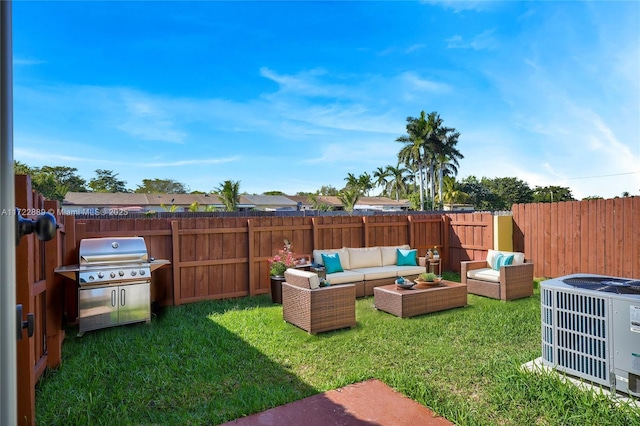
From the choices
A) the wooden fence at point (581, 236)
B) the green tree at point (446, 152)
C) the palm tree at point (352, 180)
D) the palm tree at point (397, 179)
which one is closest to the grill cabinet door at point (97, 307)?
the wooden fence at point (581, 236)

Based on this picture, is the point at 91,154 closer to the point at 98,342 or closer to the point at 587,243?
the point at 98,342

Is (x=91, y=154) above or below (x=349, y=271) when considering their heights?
above

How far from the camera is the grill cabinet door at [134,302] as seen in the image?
4.75m

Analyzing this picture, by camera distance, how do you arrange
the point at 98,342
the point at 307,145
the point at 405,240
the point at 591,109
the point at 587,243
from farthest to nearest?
the point at 307,145, the point at 591,109, the point at 405,240, the point at 587,243, the point at 98,342

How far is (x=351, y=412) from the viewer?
9.09 ft

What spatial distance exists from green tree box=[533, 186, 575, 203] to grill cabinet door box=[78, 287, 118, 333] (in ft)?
140

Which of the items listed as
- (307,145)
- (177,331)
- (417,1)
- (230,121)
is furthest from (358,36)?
(307,145)

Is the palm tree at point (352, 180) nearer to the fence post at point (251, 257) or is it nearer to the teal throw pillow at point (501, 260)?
the teal throw pillow at point (501, 260)

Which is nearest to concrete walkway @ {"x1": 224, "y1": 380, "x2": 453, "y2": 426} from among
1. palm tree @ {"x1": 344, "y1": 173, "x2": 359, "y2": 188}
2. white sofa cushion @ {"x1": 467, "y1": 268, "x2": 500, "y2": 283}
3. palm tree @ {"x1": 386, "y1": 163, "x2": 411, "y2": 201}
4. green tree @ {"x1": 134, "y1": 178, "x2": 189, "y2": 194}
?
white sofa cushion @ {"x1": 467, "y1": 268, "x2": 500, "y2": 283}

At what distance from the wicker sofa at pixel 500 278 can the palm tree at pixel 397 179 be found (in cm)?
3209

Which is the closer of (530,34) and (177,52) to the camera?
(530,34)

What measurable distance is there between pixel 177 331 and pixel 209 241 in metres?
2.12

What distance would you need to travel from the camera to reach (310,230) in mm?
7516

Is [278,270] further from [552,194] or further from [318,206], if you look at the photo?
[552,194]
